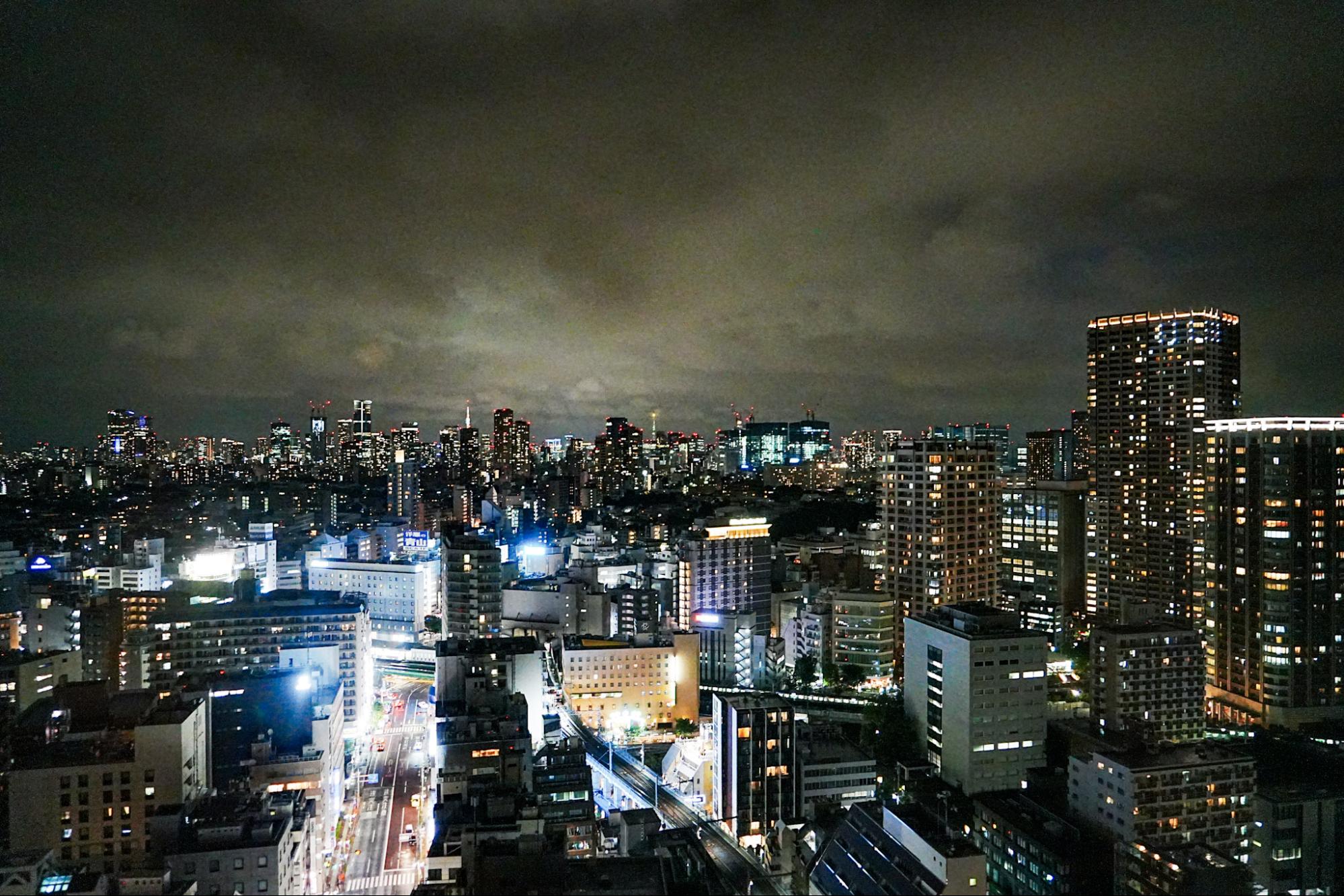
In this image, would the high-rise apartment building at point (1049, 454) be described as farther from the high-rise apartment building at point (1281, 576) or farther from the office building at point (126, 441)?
the office building at point (126, 441)


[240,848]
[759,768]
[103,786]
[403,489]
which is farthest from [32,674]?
[403,489]

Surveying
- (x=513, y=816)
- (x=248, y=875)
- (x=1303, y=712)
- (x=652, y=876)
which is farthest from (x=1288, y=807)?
(x=248, y=875)

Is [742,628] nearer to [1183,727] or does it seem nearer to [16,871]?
[1183,727]

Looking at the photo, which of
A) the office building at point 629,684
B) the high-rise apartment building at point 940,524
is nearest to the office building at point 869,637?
the high-rise apartment building at point 940,524

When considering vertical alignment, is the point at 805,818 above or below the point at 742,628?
below

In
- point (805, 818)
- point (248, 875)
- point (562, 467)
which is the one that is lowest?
point (805, 818)

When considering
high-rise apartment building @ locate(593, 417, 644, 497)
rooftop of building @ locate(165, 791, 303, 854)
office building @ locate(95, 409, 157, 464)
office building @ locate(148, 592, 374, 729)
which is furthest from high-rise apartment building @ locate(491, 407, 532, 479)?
rooftop of building @ locate(165, 791, 303, 854)
